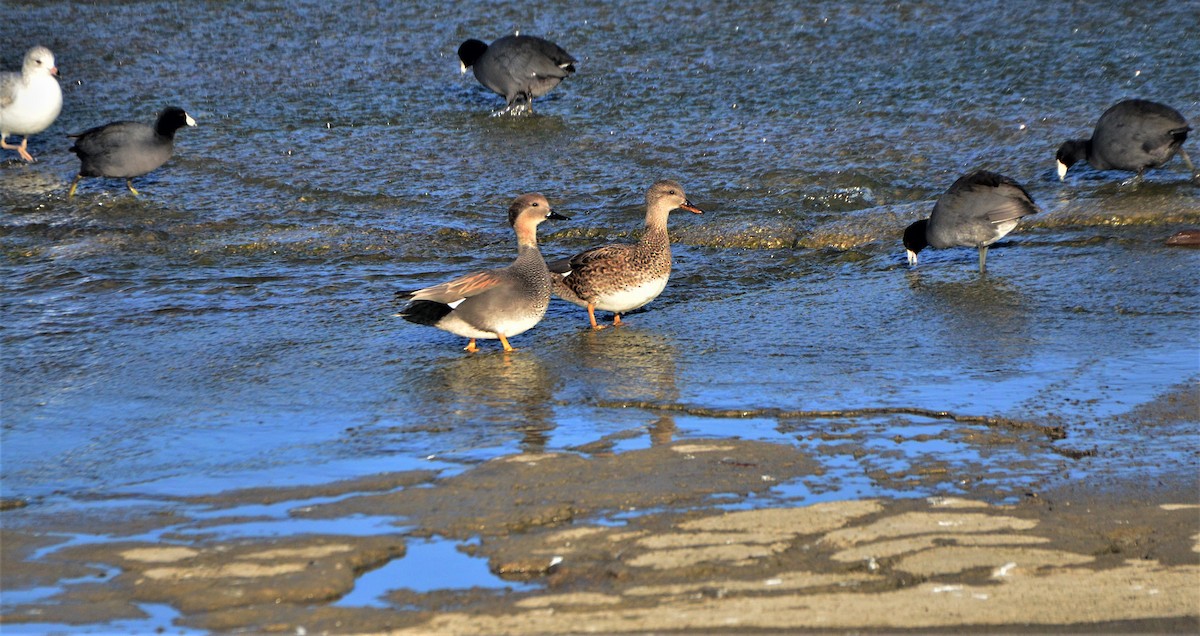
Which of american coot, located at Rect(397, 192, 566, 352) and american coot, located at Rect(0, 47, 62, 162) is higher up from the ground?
american coot, located at Rect(0, 47, 62, 162)

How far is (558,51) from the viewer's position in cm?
1373

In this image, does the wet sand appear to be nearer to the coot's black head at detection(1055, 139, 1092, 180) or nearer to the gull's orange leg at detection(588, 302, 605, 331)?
the gull's orange leg at detection(588, 302, 605, 331)

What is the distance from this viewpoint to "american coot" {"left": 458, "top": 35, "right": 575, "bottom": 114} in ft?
44.2

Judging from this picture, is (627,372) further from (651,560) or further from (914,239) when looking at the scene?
(914,239)

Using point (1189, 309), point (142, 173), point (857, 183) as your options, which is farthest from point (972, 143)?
point (142, 173)

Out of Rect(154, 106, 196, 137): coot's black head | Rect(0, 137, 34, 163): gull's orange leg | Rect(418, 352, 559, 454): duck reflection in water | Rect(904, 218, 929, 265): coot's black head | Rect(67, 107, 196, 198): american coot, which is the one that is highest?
Rect(0, 137, 34, 163): gull's orange leg

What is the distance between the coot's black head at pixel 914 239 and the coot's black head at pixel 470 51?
704cm

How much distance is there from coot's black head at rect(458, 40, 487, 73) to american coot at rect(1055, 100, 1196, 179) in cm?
685

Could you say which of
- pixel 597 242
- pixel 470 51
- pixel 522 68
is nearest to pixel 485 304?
pixel 597 242

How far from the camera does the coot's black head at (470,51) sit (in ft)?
47.5

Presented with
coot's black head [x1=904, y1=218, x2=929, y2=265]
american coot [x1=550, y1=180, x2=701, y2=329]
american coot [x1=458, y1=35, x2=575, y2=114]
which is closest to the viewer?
american coot [x1=550, y1=180, x2=701, y2=329]

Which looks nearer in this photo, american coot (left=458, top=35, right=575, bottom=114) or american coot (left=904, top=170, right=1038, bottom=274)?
american coot (left=904, top=170, right=1038, bottom=274)

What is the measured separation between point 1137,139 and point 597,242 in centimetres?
395

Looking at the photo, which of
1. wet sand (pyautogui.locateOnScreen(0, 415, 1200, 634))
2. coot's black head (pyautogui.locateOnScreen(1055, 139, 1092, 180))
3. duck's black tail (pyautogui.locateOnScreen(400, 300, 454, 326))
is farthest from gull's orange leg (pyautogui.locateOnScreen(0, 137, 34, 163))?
coot's black head (pyautogui.locateOnScreen(1055, 139, 1092, 180))
